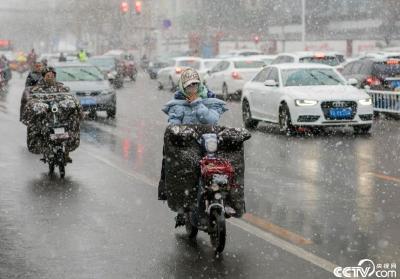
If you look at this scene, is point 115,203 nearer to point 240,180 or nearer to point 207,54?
point 240,180

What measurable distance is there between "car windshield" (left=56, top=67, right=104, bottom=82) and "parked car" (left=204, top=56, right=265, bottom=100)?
28.9 ft

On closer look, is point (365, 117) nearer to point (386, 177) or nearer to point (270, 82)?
point (270, 82)

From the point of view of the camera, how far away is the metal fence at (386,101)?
23453 mm

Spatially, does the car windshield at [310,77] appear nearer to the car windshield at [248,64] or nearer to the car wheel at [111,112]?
the car wheel at [111,112]

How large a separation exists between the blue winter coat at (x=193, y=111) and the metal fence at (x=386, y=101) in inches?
612

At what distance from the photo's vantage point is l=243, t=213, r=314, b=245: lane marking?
8238 millimetres

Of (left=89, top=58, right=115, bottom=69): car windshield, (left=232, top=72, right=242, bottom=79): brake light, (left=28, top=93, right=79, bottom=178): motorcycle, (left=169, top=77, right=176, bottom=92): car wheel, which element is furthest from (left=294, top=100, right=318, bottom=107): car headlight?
(left=89, top=58, right=115, bottom=69): car windshield

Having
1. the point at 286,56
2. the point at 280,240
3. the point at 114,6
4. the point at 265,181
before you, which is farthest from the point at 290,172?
the point at 114,6

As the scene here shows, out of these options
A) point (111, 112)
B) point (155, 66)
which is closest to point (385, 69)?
point (111, 112)

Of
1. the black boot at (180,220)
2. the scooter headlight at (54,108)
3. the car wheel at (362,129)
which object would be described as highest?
the scooter headlight at (54,108)

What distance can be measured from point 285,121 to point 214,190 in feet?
38.5

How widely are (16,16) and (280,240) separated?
159904 mm

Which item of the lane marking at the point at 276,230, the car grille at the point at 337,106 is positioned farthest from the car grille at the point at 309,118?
the lane marking at the point at 276,230

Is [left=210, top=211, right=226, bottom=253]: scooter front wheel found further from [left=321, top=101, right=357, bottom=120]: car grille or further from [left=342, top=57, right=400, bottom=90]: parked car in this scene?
[left=342, top=57, right=400, bottom=90]: parked car
